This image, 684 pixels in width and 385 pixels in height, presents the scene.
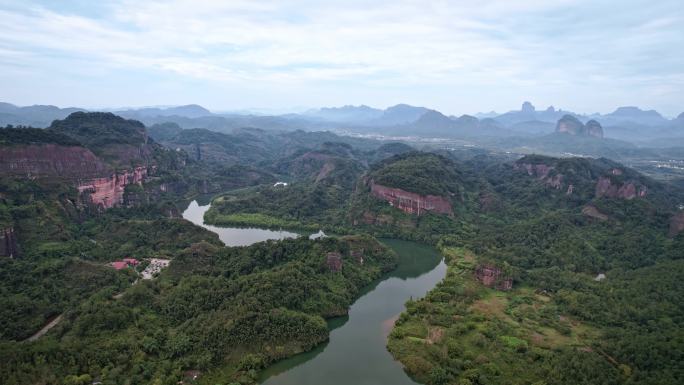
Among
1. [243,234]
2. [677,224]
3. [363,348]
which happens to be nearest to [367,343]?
[363,348]

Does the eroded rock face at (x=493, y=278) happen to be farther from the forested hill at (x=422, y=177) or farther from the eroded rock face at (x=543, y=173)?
the eroded rock face at (x=543, y=173)

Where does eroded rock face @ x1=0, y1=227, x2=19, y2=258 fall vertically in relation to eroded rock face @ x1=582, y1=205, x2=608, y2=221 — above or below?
below

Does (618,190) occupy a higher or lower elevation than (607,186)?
lower

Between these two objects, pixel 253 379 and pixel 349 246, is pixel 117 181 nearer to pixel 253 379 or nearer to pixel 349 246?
pixel 349 246

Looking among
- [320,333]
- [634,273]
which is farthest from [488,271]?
[320,333]

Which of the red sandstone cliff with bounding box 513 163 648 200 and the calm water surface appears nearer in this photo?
the calm water surface

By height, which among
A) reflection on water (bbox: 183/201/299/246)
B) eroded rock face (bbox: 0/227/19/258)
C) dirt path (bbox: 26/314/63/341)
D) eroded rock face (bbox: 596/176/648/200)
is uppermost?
eroded rock face (bbox: 596/176/648/200)

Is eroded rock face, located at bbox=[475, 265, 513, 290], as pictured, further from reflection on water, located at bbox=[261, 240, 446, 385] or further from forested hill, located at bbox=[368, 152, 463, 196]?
forested hill, located at bbox=[368, 152, 463, 196]

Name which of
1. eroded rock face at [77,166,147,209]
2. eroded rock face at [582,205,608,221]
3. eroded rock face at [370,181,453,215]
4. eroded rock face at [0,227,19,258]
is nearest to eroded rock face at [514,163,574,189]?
eroded rock face at [582,205,608,221]

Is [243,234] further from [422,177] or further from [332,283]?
[422,177]
